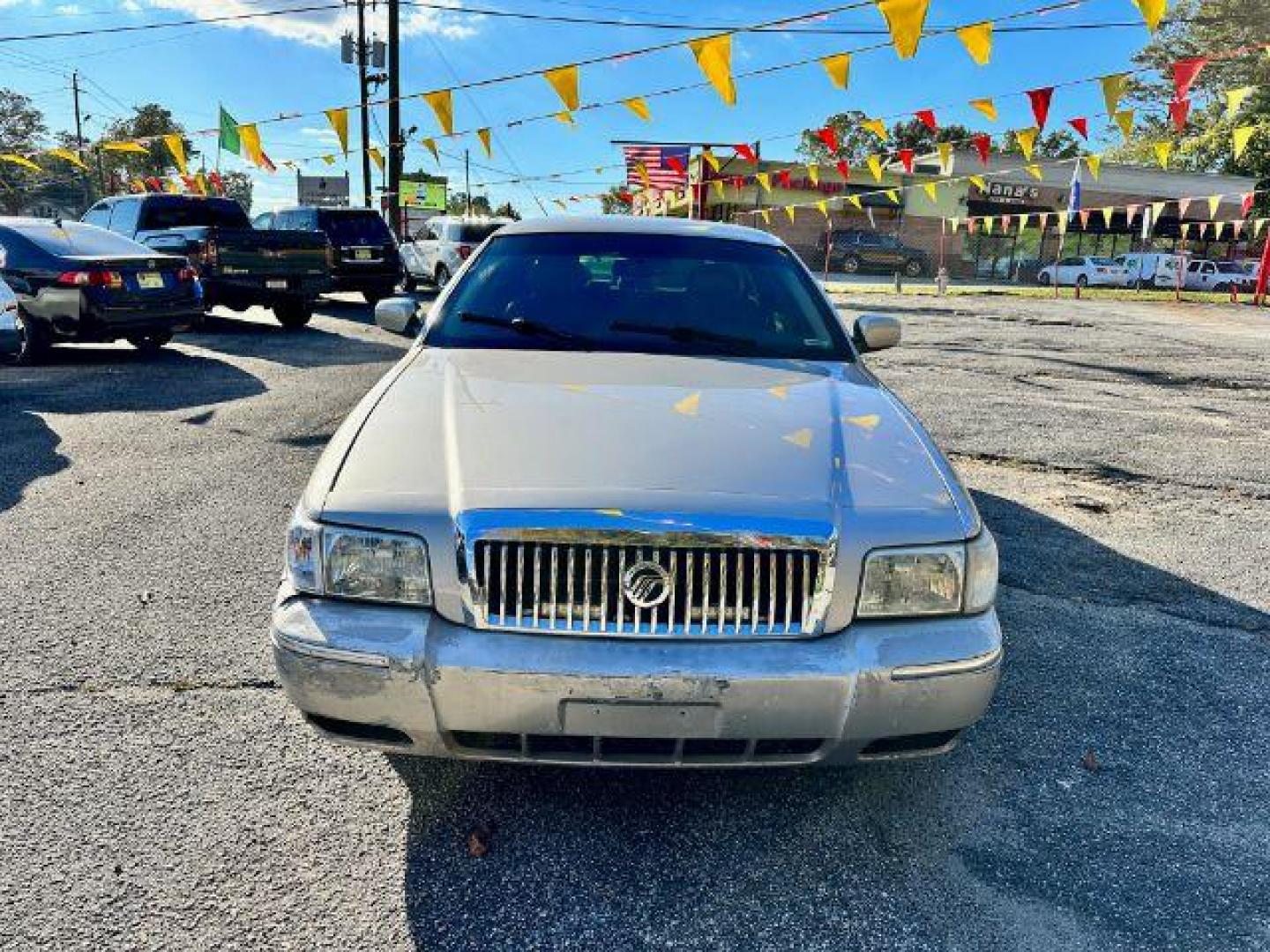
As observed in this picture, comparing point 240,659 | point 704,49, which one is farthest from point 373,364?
point 240,659

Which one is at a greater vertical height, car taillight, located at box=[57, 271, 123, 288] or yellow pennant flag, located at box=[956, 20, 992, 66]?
yellow pennant flag, located at box=[956, 20, 992, 66]

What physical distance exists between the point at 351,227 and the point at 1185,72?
13.5 meters

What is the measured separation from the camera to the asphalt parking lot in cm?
206

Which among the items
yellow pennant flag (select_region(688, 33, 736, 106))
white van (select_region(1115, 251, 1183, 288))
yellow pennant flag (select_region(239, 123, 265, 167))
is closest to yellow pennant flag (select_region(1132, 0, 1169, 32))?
yellow pennant flag (select_region(688, 33, 736, 106))

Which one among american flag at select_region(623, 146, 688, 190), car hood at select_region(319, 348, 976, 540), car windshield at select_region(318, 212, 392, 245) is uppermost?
american flag at select_region(623, 146, 688, 190)

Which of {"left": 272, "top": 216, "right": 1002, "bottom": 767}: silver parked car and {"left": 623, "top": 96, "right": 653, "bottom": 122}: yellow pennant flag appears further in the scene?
{"left": 623, "top": 96, "right": 653, "bottom": 122}: yellow pennant flag

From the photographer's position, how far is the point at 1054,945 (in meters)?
2.02

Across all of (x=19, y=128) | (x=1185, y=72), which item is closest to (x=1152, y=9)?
(x=1185, y=72)

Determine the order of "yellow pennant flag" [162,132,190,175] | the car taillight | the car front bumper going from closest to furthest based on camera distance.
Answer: the car front bumper → the car taillight → "yellow pennant flag" [162,132,190,175]

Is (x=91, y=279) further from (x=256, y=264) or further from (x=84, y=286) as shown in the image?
(x=256, y=264)

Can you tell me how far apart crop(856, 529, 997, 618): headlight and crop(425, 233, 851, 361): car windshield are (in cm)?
132

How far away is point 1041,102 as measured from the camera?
11305 mm

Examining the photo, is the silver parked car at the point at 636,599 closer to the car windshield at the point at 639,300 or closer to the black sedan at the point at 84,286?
the car windshield at the point at 639,300

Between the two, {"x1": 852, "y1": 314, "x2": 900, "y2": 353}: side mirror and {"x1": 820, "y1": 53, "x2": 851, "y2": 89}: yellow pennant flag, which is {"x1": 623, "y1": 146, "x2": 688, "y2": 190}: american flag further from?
{"x1": 852, "y1": 314, "x2": 900, "y2": 353}: side mirror
